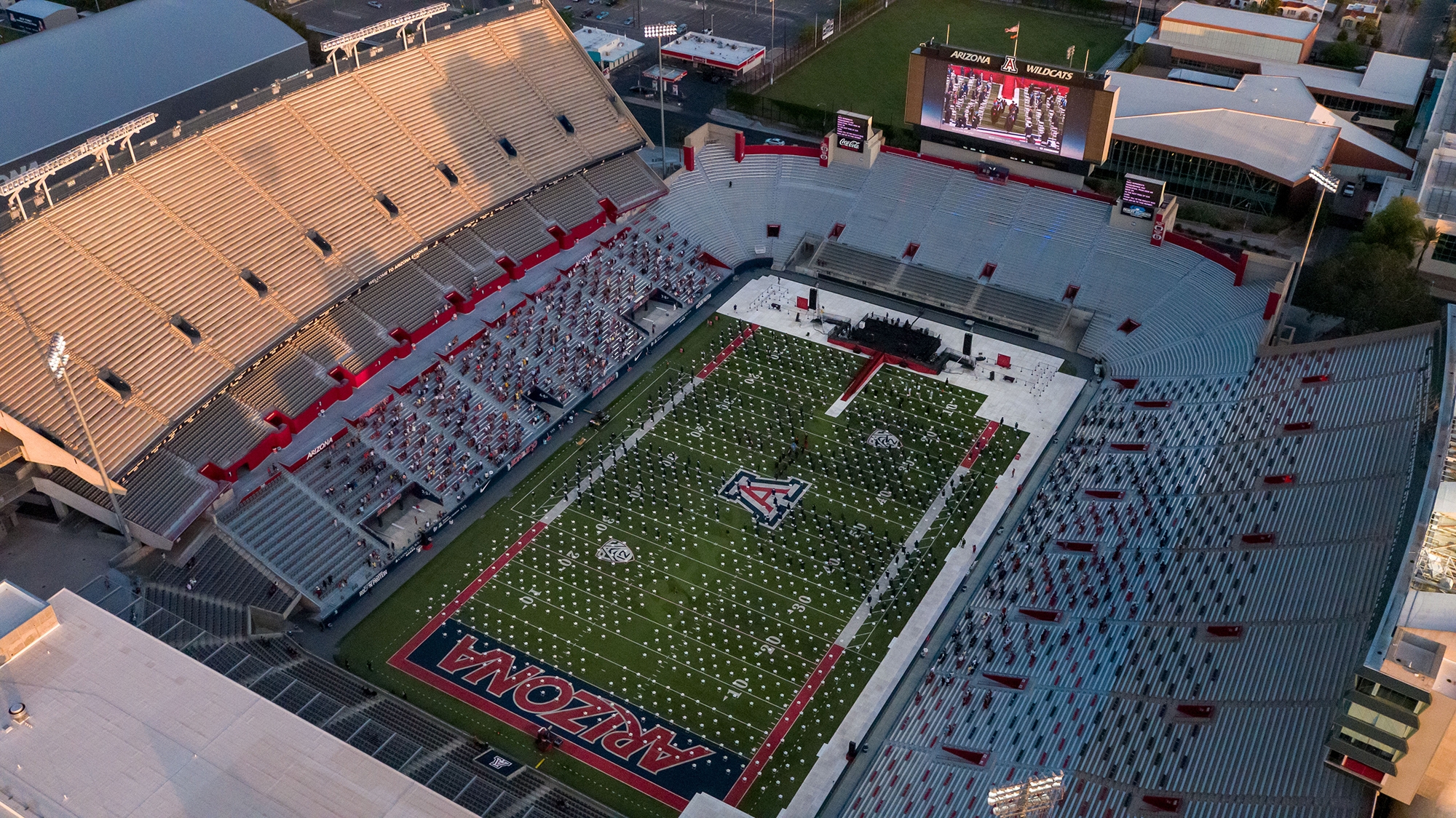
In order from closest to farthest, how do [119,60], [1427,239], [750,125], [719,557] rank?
[719,557] < [1427,239] < [119,60] < [750,125]

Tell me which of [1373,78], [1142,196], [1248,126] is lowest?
[1373,78]

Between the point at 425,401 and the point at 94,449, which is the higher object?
the point at 94,449

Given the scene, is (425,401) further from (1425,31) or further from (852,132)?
(1425,31)

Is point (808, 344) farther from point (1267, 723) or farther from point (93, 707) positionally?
point (93, 707)

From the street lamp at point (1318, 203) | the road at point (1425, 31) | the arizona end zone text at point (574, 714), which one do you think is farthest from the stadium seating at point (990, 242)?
the road at point (1425, 31)

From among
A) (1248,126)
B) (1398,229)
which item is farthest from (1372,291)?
(1248,126)

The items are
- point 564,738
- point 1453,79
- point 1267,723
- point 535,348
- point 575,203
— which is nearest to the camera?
point 1267,723

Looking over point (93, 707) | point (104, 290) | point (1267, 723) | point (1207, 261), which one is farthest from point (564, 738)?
point (1207, 261)
